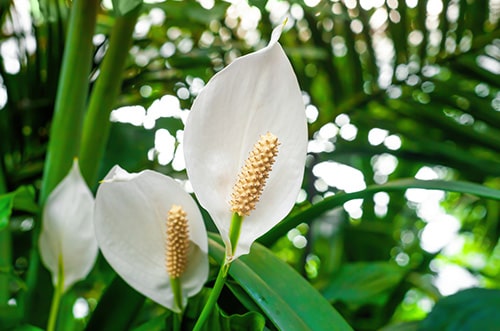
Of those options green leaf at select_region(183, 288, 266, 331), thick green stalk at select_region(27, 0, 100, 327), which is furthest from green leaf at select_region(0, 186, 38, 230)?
green leaf at select_region(183, 288, 266, 331)

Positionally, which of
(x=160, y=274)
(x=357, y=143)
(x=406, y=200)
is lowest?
(x=406, y=200)

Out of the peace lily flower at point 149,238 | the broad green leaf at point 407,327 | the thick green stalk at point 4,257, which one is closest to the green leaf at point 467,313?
the broad green leaf at point 407,327

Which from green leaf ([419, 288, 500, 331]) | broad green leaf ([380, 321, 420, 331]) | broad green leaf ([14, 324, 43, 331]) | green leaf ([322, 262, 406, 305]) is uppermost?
broad green leaf ([14, 324, 43, 331])

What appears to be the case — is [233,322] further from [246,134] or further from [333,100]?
[333,100]

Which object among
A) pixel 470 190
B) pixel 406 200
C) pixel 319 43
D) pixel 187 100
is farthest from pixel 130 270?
pixel 406 200

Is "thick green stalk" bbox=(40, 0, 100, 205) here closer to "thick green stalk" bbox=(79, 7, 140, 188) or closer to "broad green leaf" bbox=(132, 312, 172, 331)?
"thick green stalk" bbox=(79, 7, 140, 188)

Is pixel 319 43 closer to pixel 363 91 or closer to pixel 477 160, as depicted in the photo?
pixel 363 91

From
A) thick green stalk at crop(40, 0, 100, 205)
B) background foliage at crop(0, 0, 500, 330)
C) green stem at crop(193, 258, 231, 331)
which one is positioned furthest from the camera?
background foliage at crop(0, 0, 500, 330)

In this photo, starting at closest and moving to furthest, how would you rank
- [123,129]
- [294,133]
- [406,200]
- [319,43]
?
1. [294,133]
2. [123,129]
3. [319,43]
4. [406,200]
